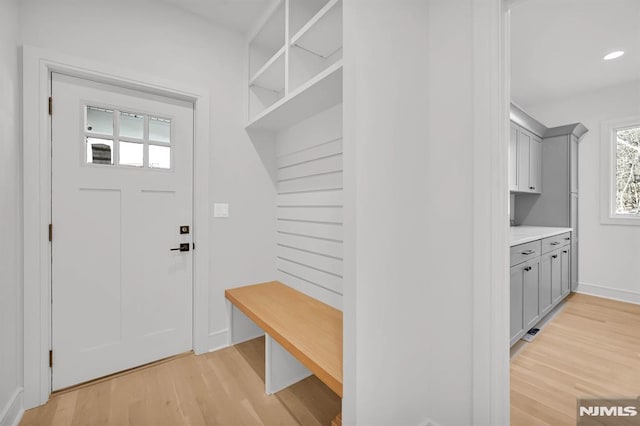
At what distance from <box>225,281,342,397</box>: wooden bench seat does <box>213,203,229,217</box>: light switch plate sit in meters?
0.66

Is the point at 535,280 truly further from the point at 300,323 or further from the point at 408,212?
the point at 300,323

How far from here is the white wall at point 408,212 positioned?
111 cm

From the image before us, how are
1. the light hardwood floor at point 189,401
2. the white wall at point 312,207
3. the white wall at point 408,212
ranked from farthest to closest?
the white wall at point 312,207, the light hardwood floor at point 189,401, the white wall at point 408,212

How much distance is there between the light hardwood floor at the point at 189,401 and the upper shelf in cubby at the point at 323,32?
2355 millimetres

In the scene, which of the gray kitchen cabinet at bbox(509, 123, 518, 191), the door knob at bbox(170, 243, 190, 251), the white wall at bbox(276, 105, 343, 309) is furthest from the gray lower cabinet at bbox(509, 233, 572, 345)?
the door knob at bbox(170, 243, 190, 251)

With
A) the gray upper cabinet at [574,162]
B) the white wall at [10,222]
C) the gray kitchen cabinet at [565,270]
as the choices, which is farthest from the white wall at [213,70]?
the gray upper cabinet at [574,162]

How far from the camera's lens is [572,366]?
204cm

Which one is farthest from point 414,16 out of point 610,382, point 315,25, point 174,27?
point 610,382

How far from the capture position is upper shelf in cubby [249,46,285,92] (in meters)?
2.07

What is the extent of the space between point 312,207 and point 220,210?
80 cm

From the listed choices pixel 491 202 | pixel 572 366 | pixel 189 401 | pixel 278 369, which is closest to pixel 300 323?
pixel 278 369

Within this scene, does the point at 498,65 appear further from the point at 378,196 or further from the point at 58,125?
the point at 58,125

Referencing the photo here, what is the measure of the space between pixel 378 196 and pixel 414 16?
3.01 feet

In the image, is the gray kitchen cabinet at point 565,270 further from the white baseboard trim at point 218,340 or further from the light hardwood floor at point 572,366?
the white baseboard trim at point 218,340
